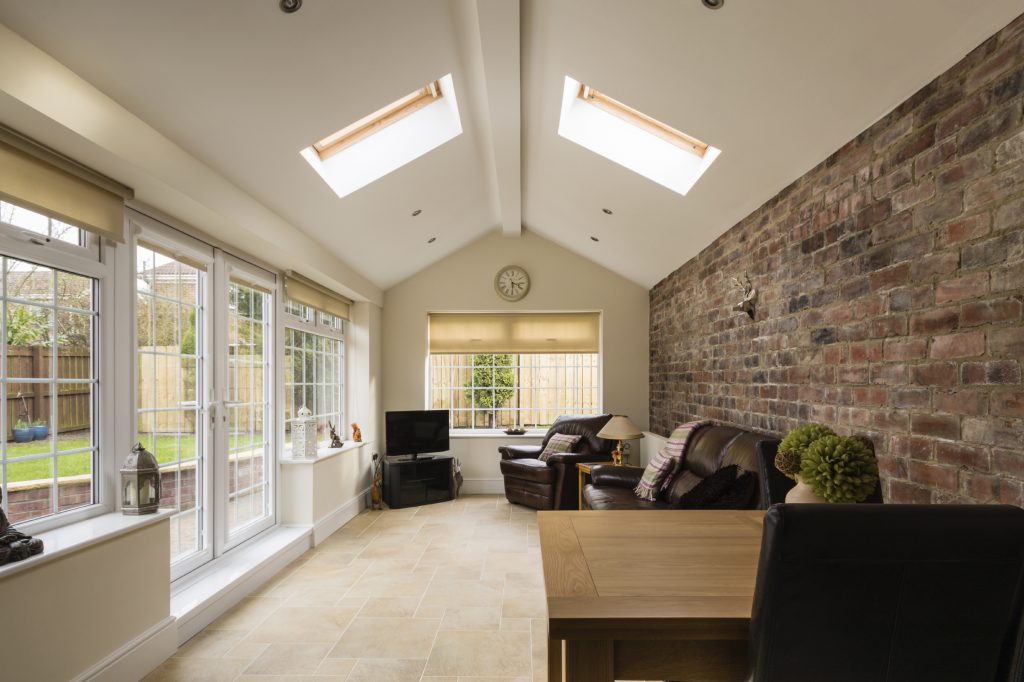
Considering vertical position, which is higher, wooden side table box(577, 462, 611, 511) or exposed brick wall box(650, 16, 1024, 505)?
exposed brick wall box(650, 16, 1024, 505)

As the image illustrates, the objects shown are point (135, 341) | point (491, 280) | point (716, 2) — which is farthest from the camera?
point (491, 280)

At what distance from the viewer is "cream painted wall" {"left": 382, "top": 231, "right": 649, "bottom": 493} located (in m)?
7.02

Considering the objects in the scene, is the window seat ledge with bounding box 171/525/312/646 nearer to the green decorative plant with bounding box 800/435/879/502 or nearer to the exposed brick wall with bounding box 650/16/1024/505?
the green decorative plant with bounding box 800/435/879/502

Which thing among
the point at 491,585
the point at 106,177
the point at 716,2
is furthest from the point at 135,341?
the point at 716,2

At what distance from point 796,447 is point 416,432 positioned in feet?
17.0

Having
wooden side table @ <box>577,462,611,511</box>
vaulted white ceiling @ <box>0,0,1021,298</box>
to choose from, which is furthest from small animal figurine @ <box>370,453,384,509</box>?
vaulted white ceiling @ <box>0,0,1021,298</box>

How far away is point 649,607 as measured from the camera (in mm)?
1272

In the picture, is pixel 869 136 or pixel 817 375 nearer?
pixel 869 136

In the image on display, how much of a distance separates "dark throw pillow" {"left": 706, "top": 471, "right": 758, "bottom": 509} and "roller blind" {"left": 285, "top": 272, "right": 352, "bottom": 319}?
11.5 ft

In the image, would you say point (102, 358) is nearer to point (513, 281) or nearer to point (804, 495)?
point (804, 495)

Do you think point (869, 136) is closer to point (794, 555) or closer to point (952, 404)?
point (952, 404)

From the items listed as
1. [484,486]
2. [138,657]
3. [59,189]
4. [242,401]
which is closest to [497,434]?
[484,486]

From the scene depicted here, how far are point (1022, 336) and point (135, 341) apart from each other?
3.54 m

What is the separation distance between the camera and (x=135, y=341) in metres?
3.00
